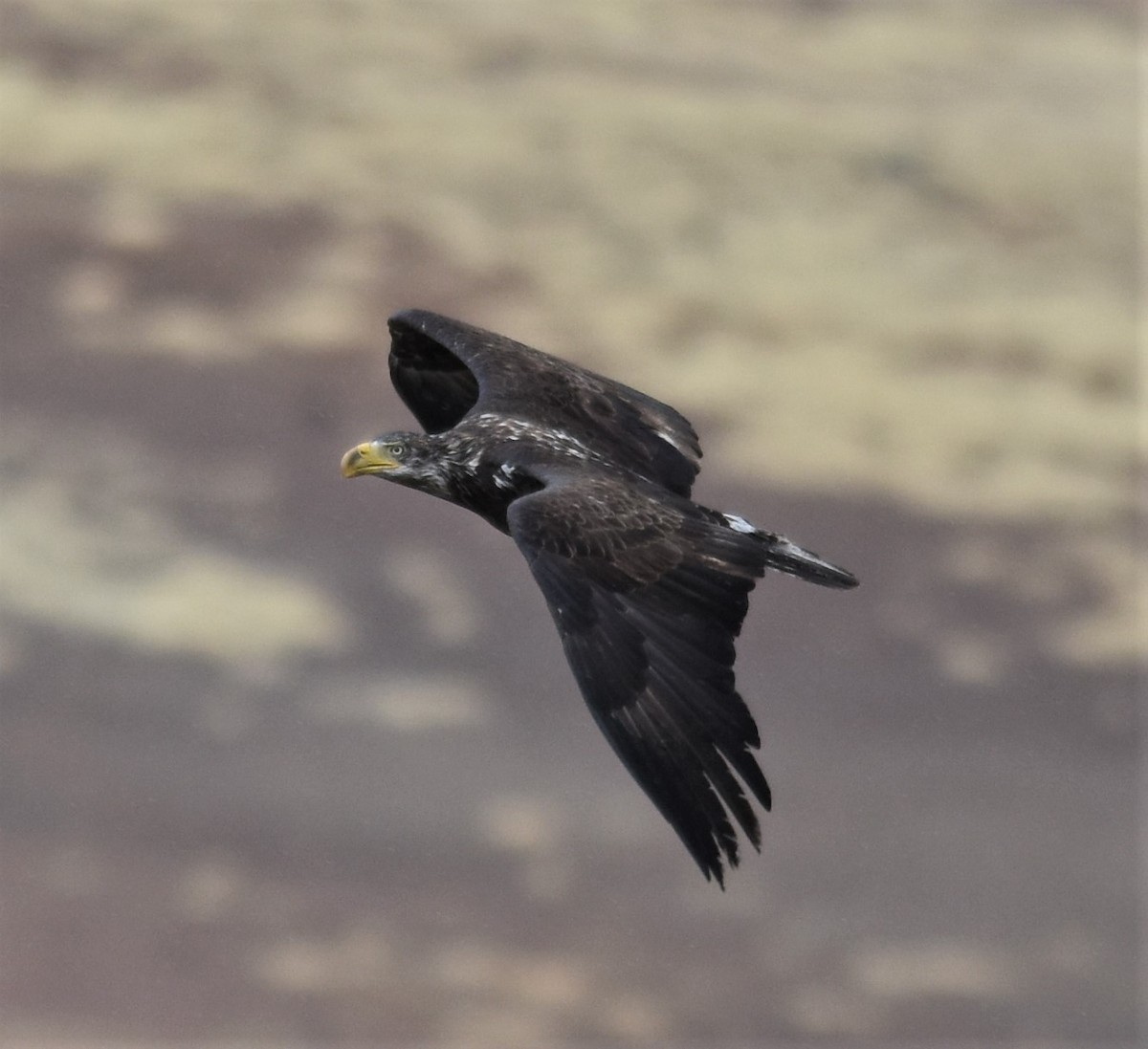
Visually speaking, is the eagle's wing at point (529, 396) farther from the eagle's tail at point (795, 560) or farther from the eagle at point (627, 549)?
the eagle's tail at point (795, 560)

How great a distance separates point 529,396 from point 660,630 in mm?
2633

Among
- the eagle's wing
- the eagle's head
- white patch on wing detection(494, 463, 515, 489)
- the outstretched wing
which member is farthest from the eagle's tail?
the eagle's head

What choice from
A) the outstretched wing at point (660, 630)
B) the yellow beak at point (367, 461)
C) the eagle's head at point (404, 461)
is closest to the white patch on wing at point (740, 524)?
the outstretched wing at point (660, 630)

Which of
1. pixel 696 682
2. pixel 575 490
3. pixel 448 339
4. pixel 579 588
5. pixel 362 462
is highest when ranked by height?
pixel 448 339

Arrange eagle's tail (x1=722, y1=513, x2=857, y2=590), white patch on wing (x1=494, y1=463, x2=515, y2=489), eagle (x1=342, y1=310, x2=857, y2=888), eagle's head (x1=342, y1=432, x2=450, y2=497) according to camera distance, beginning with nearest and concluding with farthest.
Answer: eagle (x1=342, y1=310, x2=857, y2=888)
eagle's tail (x1=722, y1=513, x2=857, y2=590)
white patch on wing (x1=494, y1=463, x2=515, y2=489)
eagle's head (x1=342, y1=432, x2=450, y2=497)

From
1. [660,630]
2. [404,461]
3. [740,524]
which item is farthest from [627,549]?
[404,461]

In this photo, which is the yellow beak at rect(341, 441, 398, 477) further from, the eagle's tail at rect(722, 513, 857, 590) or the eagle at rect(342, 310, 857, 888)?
the eagle's tail at rect(722, 513, 857, 590)

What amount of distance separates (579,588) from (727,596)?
594 millimetres

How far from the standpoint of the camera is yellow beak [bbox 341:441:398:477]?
10375mm

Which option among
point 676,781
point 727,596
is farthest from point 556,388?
point 676,781

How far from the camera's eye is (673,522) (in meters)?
8.73

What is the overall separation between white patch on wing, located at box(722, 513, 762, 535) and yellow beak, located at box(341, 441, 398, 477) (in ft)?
5.97

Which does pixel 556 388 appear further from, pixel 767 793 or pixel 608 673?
pixel 767 793

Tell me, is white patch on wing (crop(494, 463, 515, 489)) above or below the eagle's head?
below
